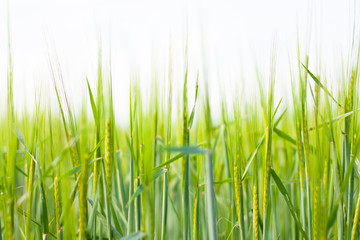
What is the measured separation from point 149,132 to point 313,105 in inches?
13.9

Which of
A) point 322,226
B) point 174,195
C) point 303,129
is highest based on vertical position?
point 303,129

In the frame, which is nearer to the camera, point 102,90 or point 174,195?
point 102,90

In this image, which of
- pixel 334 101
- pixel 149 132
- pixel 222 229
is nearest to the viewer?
pixel 149 132

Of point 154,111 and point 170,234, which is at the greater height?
point 154,111

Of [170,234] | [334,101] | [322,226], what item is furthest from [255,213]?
[170,234]

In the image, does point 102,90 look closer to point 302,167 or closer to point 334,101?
point 302,167

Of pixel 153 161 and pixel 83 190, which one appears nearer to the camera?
pixel 83 190

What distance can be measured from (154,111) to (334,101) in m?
0.42

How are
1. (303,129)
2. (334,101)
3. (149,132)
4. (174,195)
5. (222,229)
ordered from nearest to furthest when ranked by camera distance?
(149,132), (303,129), (334,101), (222,229), (174,195)

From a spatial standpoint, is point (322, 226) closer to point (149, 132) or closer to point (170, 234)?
point (149, 132)

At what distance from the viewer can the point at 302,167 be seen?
735mm

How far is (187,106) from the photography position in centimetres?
68

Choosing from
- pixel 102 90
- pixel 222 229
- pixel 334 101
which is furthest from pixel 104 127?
pixel 222 229

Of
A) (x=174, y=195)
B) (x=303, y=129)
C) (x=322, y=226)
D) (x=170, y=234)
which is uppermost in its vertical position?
(x=303, y=129)
